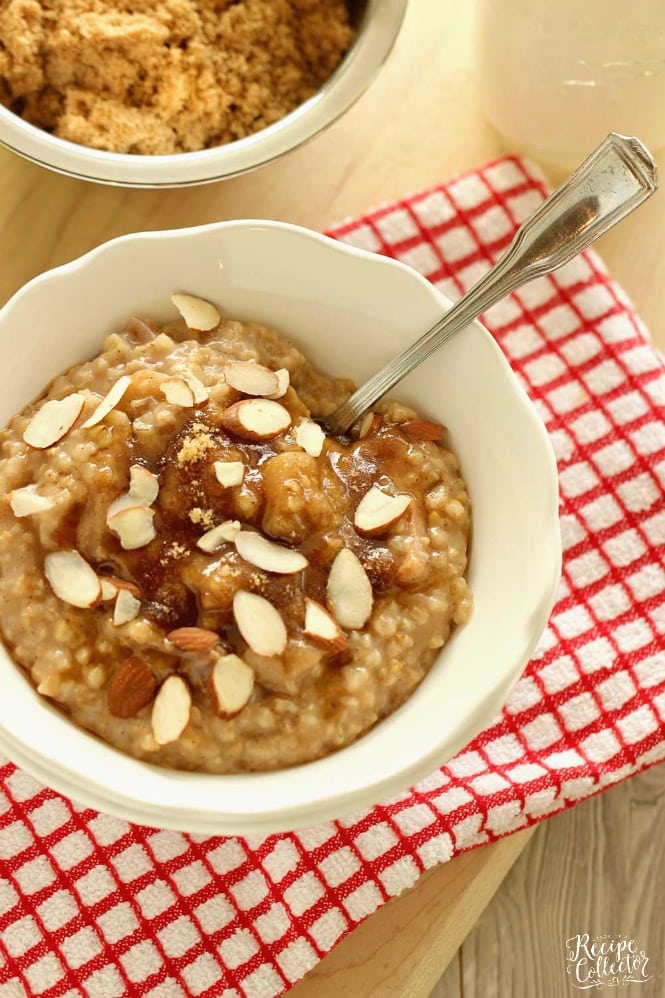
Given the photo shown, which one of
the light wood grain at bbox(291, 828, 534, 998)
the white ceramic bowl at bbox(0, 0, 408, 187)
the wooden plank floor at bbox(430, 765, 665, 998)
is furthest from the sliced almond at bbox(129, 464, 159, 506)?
the wooden plank floor at bbox(430, 765, 665, 998)

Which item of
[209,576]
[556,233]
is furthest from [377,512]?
[556,233]

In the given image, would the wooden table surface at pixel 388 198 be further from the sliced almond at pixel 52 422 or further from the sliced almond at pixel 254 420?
the sliced almond at pixel 254 420

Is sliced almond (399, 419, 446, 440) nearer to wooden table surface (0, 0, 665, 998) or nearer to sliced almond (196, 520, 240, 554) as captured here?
sliced almond (196, 520, 240, 554)

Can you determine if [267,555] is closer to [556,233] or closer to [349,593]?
[349,593]

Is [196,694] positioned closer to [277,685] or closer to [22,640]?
[277,685]

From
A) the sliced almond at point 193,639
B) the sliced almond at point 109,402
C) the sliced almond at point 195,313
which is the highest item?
the sliced almond at point 195,313

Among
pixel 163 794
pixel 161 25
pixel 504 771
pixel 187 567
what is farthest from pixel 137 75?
pixel 504 771

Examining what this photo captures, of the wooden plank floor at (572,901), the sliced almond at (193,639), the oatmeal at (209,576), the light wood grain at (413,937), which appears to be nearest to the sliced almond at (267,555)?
the oatmeal at (209,576)
